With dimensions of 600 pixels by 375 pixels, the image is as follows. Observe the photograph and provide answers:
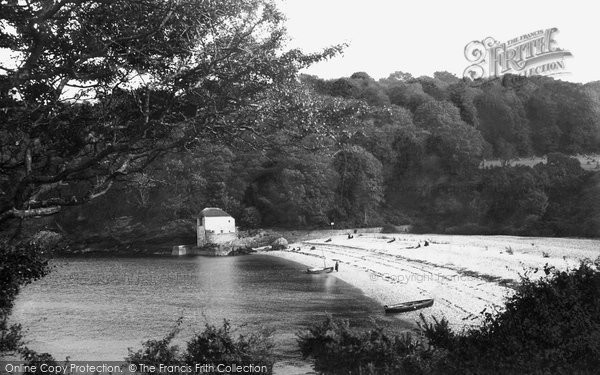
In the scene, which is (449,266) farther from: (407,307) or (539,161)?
(539,161)

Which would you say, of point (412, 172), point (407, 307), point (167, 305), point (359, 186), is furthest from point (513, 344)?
point (412, 172)

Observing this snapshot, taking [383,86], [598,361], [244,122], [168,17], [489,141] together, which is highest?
[383,86]

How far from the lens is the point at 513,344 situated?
938 centimetres

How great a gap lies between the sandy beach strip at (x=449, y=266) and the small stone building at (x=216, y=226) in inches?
668

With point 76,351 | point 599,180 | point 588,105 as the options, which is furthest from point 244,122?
point 588,105

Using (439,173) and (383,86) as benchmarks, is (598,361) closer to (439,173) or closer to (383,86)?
(439,173)

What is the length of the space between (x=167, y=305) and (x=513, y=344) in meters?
21.6

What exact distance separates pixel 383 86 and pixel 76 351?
90.6 metres

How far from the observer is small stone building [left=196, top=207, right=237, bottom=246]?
65938 millimetres

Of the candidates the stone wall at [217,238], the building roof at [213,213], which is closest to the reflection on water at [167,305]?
the stone wall at [217,238]

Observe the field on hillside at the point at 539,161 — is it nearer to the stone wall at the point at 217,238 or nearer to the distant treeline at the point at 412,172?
the distant treeline at the point at 412,172

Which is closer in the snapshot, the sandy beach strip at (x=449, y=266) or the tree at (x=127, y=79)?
the tree at (x=127, y=79)

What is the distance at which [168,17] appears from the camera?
29.0 ft

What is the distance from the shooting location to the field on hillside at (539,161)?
59.6 metres
